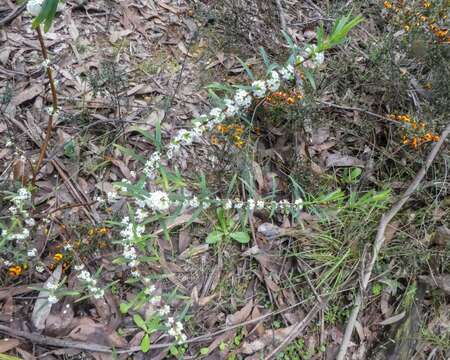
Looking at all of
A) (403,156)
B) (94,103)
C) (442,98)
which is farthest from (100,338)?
(442,98)

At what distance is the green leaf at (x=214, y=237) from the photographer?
2.34m

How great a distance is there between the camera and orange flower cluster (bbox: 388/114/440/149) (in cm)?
255

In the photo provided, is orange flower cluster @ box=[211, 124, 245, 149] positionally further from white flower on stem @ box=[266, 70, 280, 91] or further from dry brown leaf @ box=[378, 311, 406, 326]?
dry brown leaf @ box=[378, 311, 406, 326]

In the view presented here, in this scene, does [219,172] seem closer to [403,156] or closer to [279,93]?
[279,93]

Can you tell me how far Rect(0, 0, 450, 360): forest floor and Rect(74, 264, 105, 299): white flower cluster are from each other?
23mm

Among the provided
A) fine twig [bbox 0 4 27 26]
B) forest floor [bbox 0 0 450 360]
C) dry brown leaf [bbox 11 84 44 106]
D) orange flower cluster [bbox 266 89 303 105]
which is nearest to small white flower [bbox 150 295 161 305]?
forest floor [bbox 0 0 450 360]

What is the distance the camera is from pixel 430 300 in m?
2.48

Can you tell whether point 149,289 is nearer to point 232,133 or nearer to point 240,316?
point 240,316

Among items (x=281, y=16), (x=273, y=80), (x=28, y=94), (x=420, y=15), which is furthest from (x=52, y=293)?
(x=420, y=15)

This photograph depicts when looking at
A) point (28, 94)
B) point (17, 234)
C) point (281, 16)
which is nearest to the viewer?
point (17, 234)

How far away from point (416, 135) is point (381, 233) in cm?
66

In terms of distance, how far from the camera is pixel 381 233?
2490 millimetres

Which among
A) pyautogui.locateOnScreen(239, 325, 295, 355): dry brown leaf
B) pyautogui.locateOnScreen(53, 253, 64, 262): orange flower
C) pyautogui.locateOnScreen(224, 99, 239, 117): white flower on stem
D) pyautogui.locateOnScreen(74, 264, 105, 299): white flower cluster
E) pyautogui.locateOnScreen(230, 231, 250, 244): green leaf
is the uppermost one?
pyautogui.locateOnScreen(224, 99, 239, 117): white flower on stem

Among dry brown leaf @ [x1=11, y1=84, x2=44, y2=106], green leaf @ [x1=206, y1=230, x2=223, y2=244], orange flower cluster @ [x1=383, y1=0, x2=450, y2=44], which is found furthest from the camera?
orange flower cluster @ [x1=383, y1=0, x2=450, y2=44]
